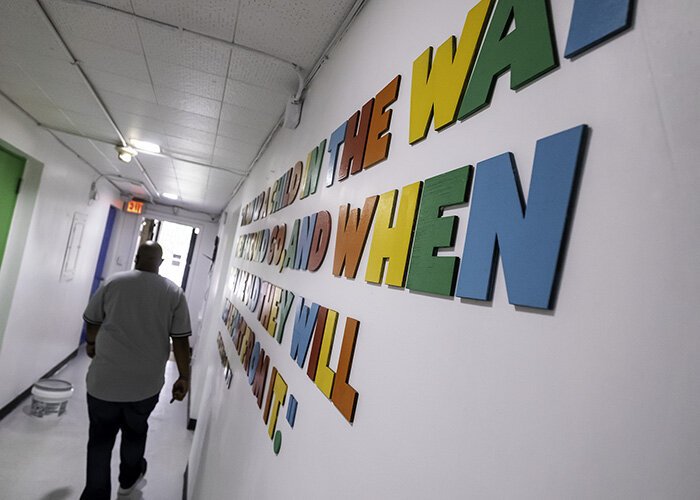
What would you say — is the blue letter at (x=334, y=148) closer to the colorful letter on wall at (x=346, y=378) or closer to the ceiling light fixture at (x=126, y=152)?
the colorful letter on wall at (x=346, y=378)

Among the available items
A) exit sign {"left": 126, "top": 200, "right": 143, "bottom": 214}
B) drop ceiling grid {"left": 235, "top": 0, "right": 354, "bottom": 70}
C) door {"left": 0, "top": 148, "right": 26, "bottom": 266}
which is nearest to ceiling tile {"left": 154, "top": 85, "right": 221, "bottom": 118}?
drop ceiling grid {"left": 235, "top": 0, "right": 354, "bottom": 70}

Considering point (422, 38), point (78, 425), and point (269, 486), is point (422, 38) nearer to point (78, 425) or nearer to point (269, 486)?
point (269, 486)

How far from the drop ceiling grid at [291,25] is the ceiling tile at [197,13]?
0.05m

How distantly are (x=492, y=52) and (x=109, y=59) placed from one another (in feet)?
7.96

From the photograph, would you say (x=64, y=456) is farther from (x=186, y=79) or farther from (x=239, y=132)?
(x=186, y=79)

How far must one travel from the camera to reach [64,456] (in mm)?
3217

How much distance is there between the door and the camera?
122 inches

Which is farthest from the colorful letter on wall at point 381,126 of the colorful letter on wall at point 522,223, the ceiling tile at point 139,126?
the ceiling tile at point 139,126

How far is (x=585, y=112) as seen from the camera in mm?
448

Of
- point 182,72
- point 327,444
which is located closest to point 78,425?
point 182,72

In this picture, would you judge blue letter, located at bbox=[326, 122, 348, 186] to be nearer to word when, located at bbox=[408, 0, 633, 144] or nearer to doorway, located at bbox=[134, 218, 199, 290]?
word when, located at bbox=[408, 0, 633, 144]

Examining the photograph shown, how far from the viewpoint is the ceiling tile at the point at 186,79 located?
2180mm

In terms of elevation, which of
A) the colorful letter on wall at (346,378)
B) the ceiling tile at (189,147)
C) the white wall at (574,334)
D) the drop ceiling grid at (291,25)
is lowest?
the colorful letter on wall at (346,378)

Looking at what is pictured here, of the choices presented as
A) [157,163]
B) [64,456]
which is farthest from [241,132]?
[64,456]
